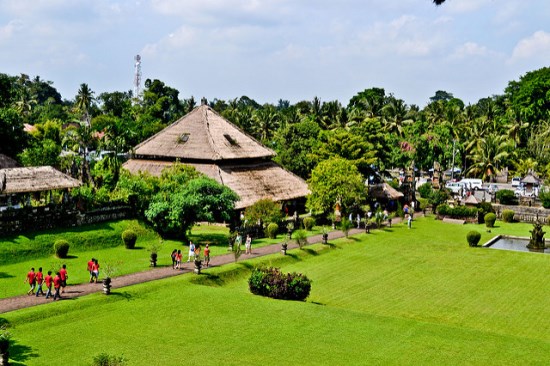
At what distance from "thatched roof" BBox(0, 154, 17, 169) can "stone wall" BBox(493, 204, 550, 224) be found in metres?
45.3

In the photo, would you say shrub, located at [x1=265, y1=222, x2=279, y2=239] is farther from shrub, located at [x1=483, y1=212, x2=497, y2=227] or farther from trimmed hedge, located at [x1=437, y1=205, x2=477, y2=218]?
shrub, located at [x1=483, y1=212, x2=497, y2=227]

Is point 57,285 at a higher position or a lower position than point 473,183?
lower

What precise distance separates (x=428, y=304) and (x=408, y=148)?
169ft

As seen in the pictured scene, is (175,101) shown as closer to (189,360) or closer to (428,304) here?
(428,304)

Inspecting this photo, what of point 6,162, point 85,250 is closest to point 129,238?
point 85,250

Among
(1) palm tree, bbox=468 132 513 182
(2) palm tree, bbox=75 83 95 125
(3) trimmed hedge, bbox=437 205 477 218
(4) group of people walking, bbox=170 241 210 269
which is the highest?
(2) palm tree, bbox=75 83 95 125

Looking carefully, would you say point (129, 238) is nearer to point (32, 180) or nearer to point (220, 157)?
point (32, 180)

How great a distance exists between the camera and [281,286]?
102ft

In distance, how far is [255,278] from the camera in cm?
3178

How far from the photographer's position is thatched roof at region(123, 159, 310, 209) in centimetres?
5316

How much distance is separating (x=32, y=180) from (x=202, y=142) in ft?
64.6

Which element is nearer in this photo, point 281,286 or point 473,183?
point 281,286

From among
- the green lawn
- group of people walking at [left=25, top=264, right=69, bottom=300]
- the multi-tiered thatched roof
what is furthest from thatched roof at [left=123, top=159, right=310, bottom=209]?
group of people walking at [left=25, top=264, right=69, bottom=300]

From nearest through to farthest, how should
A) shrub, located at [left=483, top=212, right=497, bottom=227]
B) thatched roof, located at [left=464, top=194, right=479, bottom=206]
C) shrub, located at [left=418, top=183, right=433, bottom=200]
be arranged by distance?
shrub, located at [left=483, top=212, right=497, bottom=227] < thatched roof, located at [left=464, top=194, right=479, bottom=206] < shrub, located at [left=418, top=183, right=433, bottom=200]
